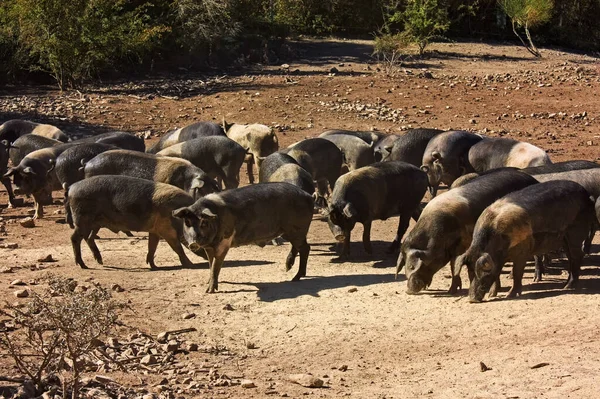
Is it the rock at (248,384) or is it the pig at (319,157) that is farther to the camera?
the pig at (319,157)

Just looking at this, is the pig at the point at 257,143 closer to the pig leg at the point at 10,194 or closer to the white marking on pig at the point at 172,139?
the white marking on pig at the point at 172,139

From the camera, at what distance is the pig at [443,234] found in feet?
34.8

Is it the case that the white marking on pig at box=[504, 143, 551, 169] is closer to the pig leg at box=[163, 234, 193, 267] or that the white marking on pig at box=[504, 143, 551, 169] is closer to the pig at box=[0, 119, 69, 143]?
the pig leg at box=[163, 234, 193, 267]

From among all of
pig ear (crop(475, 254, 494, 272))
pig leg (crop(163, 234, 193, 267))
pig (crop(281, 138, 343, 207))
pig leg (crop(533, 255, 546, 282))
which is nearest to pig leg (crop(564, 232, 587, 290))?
pig leg (crop(533, 255, 546, 282))

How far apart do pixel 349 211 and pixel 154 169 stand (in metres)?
3.08

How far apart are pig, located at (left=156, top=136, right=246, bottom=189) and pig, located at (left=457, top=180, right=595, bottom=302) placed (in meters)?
6.49

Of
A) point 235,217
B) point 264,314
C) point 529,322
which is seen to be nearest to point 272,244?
point 235,217

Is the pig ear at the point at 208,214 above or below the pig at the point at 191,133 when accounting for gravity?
above

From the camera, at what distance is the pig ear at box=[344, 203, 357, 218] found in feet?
40.8

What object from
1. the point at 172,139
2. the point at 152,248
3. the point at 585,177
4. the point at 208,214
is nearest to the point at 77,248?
the point at 152,248

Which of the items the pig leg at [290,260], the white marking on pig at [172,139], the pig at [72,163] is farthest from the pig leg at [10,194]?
the pig leg at [290,260]

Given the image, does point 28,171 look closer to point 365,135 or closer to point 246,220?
point 246,220

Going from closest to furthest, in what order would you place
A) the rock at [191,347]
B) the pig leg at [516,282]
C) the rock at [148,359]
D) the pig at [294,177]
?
the rock at [148,359], the rock at [191,347], the pig leg at [516,282], the pig at [294,177]

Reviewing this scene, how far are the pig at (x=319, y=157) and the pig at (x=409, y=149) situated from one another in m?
0.97
